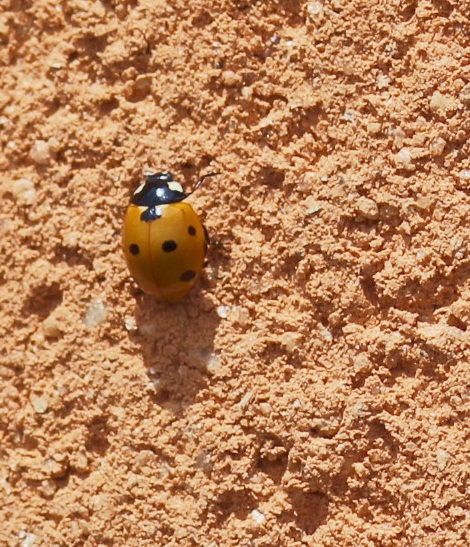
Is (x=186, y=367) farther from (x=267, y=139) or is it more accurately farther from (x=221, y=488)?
(x=267, y=139)

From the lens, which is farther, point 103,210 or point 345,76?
point 103,210

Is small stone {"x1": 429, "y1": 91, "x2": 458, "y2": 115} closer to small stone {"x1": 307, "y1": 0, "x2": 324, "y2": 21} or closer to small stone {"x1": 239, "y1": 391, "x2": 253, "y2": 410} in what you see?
small stone {"x1": 307, "y1": 0, "x2": 324, "y2": 21}

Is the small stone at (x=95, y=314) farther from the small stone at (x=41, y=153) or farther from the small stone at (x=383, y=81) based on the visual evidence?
the small stone at (x=383, y=81)

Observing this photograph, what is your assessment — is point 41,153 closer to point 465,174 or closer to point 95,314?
point 95,314

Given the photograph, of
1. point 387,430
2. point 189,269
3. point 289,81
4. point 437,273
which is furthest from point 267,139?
point 387,430

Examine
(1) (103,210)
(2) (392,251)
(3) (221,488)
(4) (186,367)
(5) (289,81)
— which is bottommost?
(3) (221,488)

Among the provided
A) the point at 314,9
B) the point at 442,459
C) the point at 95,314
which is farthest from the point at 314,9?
the point at 442,459

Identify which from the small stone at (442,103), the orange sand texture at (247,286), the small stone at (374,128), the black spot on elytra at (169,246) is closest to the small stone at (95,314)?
the orange sand texture at (247,286)
